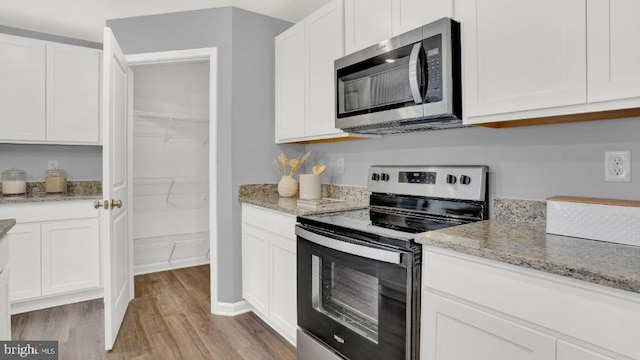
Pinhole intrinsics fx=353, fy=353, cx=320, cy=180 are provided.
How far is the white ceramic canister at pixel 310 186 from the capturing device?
2.56 metres

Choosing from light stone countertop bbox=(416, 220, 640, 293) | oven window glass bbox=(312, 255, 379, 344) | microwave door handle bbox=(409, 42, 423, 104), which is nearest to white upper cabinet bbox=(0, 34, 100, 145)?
oven window glass bbox=(312, 255, 379, 344)

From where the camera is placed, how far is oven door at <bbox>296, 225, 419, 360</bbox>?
1.36 metres

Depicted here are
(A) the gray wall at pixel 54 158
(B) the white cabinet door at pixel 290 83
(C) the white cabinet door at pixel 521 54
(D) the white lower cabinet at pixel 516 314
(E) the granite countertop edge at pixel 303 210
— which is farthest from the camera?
(A) the gray wall at pixel 54 158

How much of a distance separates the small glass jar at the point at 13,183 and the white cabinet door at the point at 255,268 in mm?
2060

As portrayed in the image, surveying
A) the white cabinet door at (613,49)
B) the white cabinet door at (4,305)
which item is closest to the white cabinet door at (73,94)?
the white cabinet door at (4,305)

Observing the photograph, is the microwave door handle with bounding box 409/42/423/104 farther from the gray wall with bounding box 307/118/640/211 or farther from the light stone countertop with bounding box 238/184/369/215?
the light stone countertop with bounding box 238/184/369/215

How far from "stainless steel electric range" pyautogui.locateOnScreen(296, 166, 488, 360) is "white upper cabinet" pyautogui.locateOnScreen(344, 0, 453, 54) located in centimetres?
73

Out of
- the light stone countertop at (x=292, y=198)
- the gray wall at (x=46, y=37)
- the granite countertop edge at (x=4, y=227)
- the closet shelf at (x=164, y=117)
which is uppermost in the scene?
the gray wall at (x=46, y=37)

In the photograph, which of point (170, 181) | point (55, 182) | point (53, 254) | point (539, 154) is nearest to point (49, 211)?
point (53, 254)

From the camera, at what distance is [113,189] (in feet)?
7.35

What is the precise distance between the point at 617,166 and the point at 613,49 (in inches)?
18.2

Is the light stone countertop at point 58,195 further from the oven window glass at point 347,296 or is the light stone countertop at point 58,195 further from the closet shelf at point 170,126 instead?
the oven window glass at point 347,296

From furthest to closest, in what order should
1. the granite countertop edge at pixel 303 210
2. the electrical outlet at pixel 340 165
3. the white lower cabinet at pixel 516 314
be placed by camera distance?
the electrical outlet at pixel 340 165 → the granite countertop edge at pixel 303 210 → the white lower cabinet at pixel 516 314

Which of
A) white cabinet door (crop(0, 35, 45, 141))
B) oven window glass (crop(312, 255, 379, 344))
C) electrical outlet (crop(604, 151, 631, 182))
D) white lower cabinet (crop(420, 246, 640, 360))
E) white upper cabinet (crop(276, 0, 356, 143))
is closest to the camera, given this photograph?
white lower cabinet (crop(420, 246, 640, 360))
